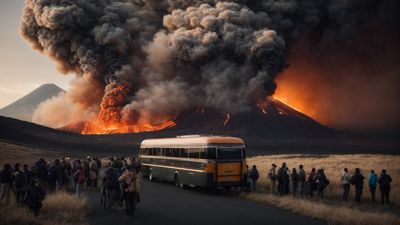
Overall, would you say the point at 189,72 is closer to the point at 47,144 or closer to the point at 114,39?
the point at 114,39

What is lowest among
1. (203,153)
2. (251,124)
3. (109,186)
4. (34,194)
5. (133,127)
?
(34,194)

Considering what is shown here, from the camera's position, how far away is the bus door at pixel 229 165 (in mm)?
23094

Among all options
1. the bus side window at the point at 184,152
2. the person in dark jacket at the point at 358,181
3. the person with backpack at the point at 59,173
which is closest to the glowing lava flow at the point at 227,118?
the bus side window at the point at 184,152

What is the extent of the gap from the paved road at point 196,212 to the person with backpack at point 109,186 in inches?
15.3

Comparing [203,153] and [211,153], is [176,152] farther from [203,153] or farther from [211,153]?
[211,153]

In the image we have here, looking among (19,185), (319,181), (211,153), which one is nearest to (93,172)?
(211,153)

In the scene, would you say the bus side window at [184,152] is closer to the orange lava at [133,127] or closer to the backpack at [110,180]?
the backpack at [110,180]

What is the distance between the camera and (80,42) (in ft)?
307

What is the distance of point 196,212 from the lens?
1706 cm

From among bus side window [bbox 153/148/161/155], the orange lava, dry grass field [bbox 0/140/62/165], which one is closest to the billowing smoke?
the orange lava

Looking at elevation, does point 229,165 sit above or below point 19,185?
above

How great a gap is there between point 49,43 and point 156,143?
72.2m

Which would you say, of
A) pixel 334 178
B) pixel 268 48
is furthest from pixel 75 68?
pixel 334 178

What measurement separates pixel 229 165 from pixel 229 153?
66 centimetres
